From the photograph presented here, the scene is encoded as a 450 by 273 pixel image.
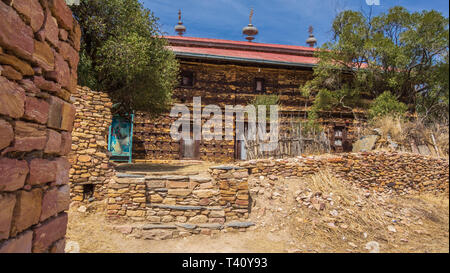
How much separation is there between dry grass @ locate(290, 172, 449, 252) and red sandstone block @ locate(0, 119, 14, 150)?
8.56 feet

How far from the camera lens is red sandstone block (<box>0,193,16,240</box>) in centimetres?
167

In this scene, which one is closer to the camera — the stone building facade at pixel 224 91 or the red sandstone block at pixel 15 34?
the red sandstone block at pixel 15 34

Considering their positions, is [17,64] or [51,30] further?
[51,30]

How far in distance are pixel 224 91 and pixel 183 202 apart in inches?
346

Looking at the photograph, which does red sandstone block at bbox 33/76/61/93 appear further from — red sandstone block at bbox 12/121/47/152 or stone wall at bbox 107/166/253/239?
stone wall at bbox 107/166/253/239

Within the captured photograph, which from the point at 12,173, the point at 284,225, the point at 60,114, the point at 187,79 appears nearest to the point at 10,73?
the point at 12,173

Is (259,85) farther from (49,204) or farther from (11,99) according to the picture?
(11,99)

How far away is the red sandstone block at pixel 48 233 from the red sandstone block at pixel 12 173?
1.53 ft

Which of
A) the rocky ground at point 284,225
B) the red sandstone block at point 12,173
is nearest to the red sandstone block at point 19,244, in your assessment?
the red sandstone block at point 12,173

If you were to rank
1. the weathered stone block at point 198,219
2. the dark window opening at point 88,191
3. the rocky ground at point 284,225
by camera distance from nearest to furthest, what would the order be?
the rocky ground at point 284,225
the weathered stone block at point 198,219
the dark window opening at point 88,191

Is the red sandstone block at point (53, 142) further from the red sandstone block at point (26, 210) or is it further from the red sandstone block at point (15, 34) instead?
the red sandstone block at point (15, 34)

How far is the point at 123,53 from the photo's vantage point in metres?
9.29

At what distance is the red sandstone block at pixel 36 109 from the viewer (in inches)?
75.0
